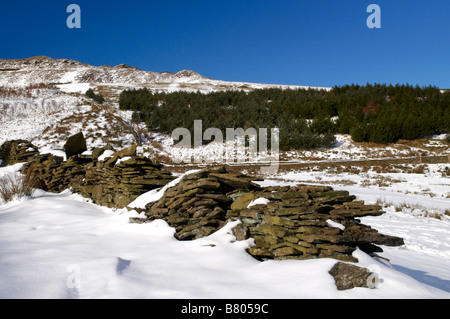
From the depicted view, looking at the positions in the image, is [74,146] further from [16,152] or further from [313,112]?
[313,112]

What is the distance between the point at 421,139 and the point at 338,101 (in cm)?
953

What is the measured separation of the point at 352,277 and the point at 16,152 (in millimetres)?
15374

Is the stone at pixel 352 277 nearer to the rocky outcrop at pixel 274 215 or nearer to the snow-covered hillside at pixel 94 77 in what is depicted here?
the rocky outcrop at pixel 274 215

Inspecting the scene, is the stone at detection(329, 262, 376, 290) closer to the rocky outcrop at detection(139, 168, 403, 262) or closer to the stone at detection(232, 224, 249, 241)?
the rocky outcrop at detection(139, 168, 403, 262)

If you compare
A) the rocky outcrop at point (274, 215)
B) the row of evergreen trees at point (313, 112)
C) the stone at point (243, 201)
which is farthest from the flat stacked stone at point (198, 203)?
the row of evergreen trees at point (313, 112)

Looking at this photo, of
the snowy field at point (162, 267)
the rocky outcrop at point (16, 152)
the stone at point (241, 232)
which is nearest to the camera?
the snowy field at point (162, 267)

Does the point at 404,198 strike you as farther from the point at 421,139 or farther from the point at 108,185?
the point at 421,139

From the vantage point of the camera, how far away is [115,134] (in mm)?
25750

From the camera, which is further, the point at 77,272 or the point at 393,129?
the point at 393,129

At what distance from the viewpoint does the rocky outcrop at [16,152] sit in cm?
1224

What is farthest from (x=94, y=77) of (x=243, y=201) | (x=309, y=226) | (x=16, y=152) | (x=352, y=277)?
(x=352, y=277)

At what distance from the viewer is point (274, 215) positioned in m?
4.02

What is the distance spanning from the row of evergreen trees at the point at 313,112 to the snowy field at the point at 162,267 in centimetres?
2119
